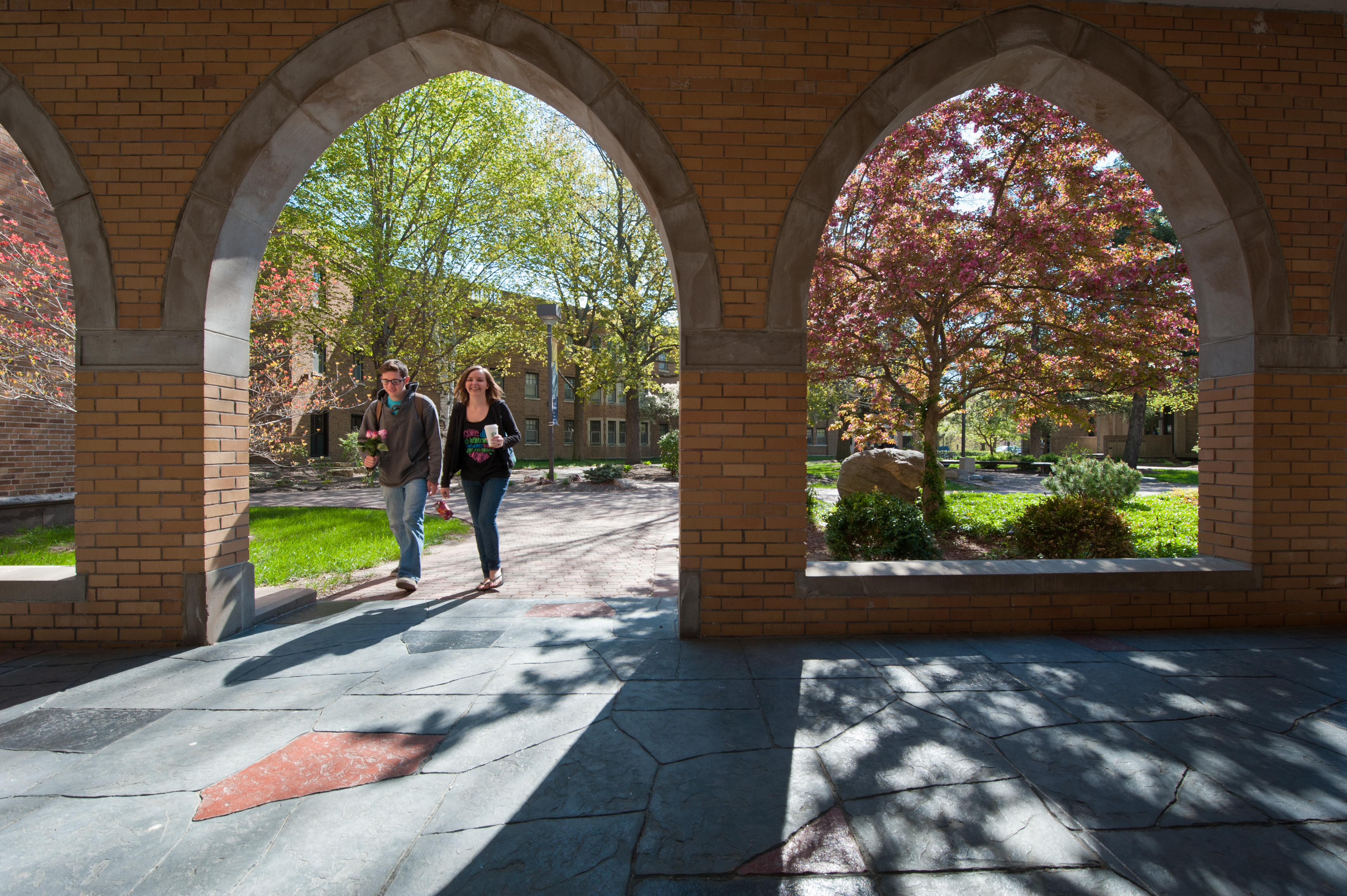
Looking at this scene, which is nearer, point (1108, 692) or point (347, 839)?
point (347, 839)

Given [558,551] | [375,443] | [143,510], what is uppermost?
[375,443]

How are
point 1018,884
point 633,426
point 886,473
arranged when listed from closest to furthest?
point 1018,884 < point 886,473 < point 633,426

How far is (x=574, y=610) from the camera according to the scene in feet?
13.9

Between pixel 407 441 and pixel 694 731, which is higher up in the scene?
pixel 407 441

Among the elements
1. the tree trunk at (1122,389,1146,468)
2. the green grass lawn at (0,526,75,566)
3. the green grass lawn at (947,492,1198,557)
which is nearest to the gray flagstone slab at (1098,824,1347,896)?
the green grass lawn at (947,492,1198,557)

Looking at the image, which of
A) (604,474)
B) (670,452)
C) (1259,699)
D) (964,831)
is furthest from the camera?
(670,452)

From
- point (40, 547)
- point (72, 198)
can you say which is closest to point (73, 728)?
point (72, 198)

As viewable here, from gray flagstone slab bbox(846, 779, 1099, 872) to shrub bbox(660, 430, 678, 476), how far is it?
14733mm

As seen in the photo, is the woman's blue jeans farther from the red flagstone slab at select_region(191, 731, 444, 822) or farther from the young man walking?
the red flagstone slab at select_region(191, 731, 444, 822)

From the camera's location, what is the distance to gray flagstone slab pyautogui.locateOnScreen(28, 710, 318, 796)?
2102 millimetres

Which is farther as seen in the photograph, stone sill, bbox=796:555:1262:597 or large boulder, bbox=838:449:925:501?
large boulder, bbox=838:449:925:501

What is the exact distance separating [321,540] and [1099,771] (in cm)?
748

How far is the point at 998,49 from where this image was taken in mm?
3646

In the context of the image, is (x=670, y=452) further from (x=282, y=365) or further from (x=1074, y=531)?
(x=1074, y=531)
